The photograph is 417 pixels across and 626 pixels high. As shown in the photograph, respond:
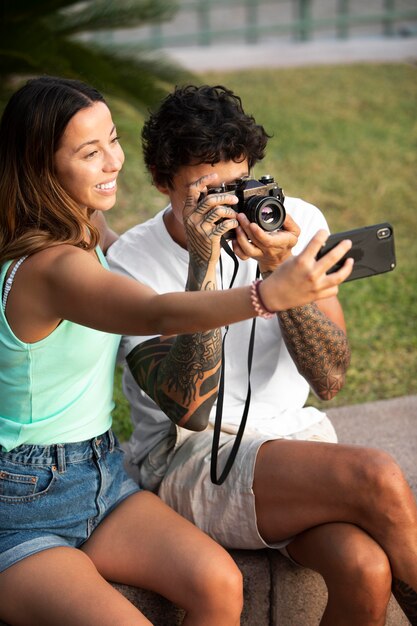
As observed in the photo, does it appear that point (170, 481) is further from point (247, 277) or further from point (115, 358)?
point (247, 277)

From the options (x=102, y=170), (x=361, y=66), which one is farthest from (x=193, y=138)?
(x=361, y=66)

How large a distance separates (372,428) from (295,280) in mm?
1887

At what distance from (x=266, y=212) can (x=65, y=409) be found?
74cm

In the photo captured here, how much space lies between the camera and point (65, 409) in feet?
8.34

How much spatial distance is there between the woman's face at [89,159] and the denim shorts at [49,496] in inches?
26.1

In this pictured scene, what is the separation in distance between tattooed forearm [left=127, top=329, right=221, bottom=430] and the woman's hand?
637mm

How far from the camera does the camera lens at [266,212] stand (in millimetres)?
2453

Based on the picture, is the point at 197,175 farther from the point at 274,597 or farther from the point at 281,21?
the point at 281,21

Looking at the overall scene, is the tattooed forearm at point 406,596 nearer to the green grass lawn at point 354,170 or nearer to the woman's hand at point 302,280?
the woman's hand at point 302,280

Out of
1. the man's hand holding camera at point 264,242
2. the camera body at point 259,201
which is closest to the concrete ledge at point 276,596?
the man's hand holding camera at point 264,242

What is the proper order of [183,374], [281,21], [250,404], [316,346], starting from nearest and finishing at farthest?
[183,374] → [316,346] → [250,404] → [281,21]

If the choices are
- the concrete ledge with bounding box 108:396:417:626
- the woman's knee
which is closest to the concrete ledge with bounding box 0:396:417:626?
the concrete ledge with bounding box 108:396:417:626

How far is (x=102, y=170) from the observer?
2.51m

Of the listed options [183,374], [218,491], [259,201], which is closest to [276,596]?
[218,491]
